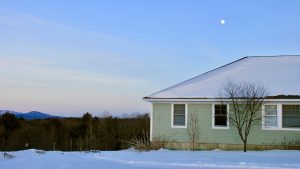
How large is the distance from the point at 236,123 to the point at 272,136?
2.10 metres

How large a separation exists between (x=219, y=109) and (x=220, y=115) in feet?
1.17

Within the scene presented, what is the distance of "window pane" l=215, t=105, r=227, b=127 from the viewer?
25953 mm

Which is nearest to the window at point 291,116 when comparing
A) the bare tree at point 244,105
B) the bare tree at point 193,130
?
→ the bare tree at point 244,105

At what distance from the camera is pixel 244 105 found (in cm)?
2505

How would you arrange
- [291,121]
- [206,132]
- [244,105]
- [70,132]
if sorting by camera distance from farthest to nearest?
[70,132] → [206,132] → [244,105] → [291,121]

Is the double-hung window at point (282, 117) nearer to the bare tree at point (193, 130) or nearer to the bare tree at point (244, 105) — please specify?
the bare tree at point (244, 105)

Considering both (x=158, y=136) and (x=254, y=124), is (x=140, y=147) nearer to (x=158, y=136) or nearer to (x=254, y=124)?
(x=158, y=136)

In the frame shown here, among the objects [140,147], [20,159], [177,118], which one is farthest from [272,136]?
[20,159]

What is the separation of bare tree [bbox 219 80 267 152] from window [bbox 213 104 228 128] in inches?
16.3

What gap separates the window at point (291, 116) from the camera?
24.7 m

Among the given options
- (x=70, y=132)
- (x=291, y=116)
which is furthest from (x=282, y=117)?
(x=70, y=132)

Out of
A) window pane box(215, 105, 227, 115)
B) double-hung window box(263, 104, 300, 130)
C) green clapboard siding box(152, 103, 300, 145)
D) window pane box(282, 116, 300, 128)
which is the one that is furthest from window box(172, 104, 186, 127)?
window pane box(282, 116, 300, 128)

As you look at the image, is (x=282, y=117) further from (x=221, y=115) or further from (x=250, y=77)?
(x=250, y=77)

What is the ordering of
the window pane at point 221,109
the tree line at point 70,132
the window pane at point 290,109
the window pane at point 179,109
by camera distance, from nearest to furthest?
the window pane at point 290,109
the window pane at point 221,109
the window pane at point 179,109
the tree line at point 70,132
